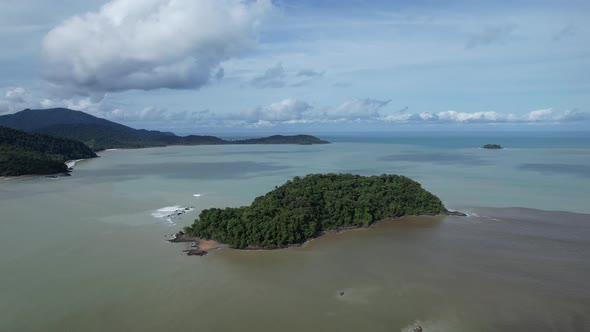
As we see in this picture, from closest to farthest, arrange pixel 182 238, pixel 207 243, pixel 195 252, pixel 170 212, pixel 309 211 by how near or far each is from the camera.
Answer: pixel 195 252
pixel 207 243
pixel 182 238
pixel 309 211
pixel 170 212

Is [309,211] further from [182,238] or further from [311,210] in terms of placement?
[182,238]

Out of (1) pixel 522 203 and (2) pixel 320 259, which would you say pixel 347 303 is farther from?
(1) pixel 522 203

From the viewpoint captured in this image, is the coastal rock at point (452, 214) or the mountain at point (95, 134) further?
the mountain at point (95, 134)

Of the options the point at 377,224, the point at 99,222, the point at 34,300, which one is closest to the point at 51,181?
the point at 99,222

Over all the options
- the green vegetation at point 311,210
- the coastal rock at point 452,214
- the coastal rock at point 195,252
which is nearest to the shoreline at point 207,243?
the coastal rock at point 195,252

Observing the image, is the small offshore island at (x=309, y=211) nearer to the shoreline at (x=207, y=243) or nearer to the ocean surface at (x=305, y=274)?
the shoreline at (x=207, y=243)

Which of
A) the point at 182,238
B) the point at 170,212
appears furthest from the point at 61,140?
the point at 182,238

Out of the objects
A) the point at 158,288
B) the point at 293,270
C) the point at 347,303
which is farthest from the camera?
the point at 293,270
